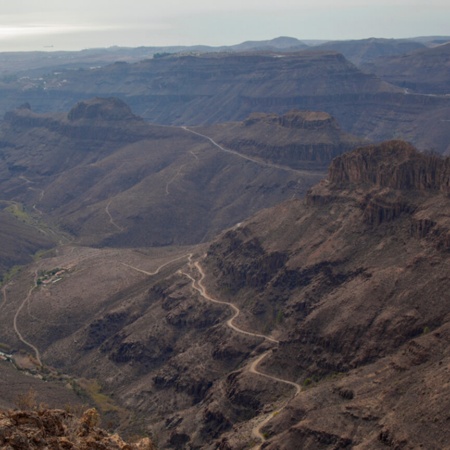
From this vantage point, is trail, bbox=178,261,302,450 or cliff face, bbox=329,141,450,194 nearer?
trail, bbox=178,261,302,450

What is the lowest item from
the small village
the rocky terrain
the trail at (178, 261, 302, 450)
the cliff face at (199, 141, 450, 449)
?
the small village

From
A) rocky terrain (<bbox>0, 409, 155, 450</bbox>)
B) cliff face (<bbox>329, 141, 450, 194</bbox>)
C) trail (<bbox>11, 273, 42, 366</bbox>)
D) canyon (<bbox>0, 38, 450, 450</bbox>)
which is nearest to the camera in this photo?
rocky terrain (<bbox>0, 409, 155, 450</bbox>)

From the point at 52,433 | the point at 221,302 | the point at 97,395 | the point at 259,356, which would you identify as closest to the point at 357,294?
the point at 259,356

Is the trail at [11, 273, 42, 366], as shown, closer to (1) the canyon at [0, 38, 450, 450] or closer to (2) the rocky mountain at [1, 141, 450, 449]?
(1) the canyon at [0, 38, 450, 450]

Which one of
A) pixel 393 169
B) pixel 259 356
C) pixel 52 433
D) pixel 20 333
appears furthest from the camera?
pixel 20 333

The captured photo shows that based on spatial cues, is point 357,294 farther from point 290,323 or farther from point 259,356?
point 259,356

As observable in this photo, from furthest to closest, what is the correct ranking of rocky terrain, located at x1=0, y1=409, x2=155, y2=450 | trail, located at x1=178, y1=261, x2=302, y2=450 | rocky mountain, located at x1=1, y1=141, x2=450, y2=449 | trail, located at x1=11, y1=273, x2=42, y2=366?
trail, located at x1=11, y1=273, x2=42, y2=366, trail, located at x1=178, y1=261, x2=302, y2=450, rocky mountain, located at x1=1, y1=141, x2=450, y2=449, rocky terrain, located at x1=0, y1=409, x2=155, y2=450

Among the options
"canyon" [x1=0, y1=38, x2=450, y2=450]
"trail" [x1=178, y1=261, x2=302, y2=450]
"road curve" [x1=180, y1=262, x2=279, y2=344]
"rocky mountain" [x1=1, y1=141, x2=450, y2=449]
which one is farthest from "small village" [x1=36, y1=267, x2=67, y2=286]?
"road curve" [x1=180, y1=262, x2=279, y2=344]

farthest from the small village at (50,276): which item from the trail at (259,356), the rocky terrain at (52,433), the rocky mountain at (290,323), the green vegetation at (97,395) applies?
the rocky terrain at (52,433)
